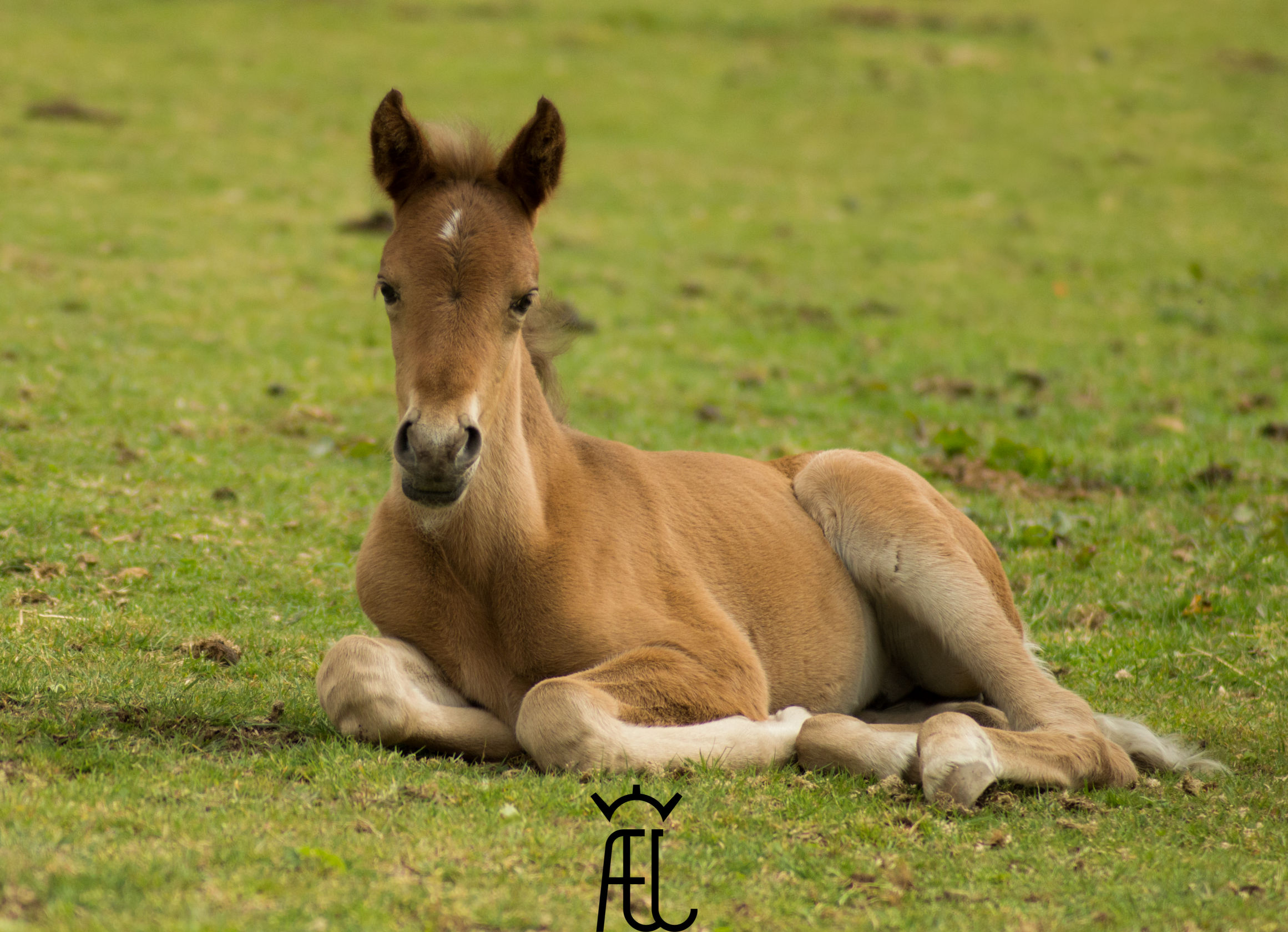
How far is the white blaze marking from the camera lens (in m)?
4.38

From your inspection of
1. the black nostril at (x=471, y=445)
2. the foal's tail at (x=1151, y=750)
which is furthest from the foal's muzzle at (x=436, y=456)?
the foal's tail at (x=1151, y=750)

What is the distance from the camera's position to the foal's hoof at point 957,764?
4.30 meters

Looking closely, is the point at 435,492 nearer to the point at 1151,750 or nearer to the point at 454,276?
the point at 454,276

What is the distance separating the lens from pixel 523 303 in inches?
179

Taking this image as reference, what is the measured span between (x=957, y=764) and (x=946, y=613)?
1.23m

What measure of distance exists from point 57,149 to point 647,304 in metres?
9.66

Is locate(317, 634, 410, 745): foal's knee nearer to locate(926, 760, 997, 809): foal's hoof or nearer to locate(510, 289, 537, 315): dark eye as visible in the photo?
locate(510, 289, 537, 315): dark eye

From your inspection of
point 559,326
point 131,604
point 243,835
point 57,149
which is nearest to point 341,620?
point 131,604

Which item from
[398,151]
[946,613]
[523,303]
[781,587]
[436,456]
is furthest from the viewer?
[781,587]

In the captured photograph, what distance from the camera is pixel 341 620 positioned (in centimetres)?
650

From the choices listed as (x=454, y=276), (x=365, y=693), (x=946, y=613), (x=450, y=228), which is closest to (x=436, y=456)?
(x=454, y=276)

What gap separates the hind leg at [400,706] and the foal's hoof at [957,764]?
4.81 ft

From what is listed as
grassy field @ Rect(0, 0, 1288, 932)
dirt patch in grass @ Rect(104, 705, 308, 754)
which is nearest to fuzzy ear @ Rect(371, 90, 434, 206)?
grassy field @ Rect(0, 0, 1288, 932)

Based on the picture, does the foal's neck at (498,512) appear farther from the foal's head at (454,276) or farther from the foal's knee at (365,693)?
the foal's knee at (365,693)
